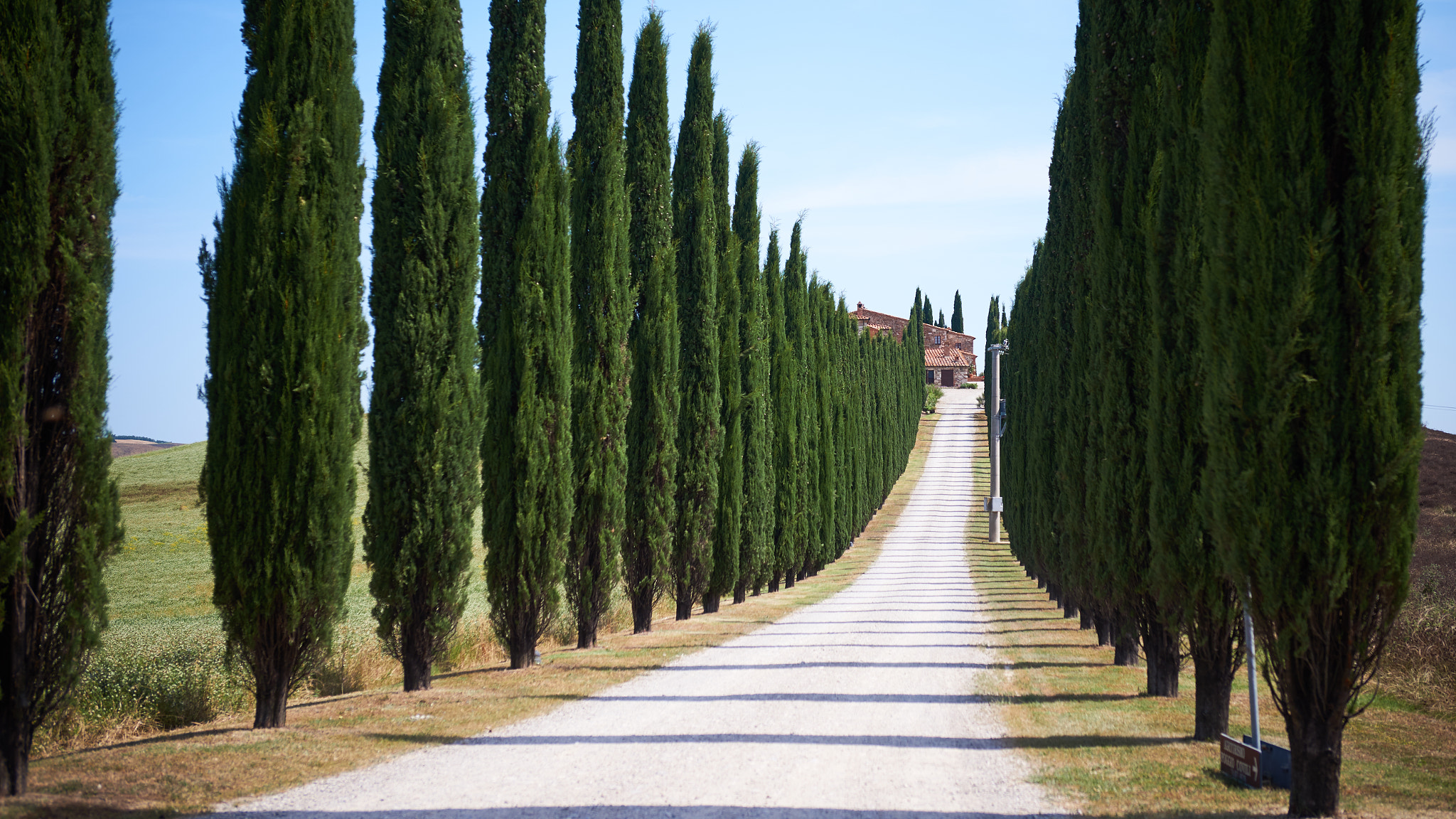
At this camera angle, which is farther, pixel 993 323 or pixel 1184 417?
pixel 993 323

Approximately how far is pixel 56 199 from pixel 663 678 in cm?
684

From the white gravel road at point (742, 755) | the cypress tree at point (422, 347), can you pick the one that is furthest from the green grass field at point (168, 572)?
the white gravel road at point (742, 755)

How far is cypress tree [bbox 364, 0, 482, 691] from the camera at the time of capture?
329 inches

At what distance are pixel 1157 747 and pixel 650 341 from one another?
9573 millimetres

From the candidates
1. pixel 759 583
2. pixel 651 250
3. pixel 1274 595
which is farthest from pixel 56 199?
pixel 759 583

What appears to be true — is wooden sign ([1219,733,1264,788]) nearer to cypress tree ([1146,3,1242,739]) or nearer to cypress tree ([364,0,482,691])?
cypress tree ([1146,3,1242,739])

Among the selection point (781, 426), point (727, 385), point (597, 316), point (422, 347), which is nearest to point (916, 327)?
point (781, 426)

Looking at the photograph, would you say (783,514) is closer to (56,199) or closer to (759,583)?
(759,583)

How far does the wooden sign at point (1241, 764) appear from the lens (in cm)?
545

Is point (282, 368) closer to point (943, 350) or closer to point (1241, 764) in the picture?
point (1241, 764)

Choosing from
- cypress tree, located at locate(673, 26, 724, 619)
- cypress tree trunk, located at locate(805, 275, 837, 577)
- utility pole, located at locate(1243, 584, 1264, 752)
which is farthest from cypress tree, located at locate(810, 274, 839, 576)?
utility pole, located at locate(1243, 584, 1264, 752)

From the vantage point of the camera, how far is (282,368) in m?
6.37

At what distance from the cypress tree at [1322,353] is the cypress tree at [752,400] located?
44.6 ft

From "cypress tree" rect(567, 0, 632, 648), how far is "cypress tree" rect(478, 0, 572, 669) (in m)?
1.23
